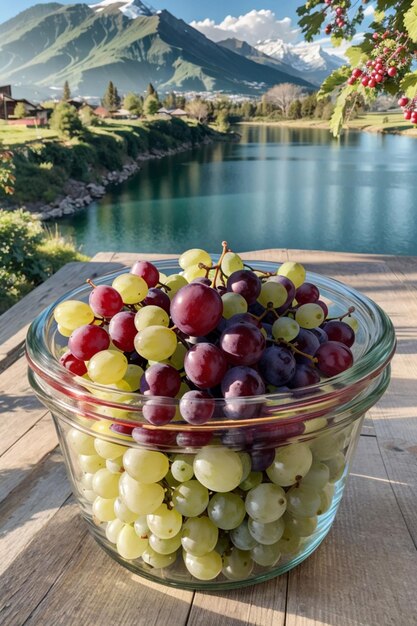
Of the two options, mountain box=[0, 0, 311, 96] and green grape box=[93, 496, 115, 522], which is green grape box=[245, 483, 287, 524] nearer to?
green grape box=[93, 496, 115, 522]

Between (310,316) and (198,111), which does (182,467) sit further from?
(198,111)

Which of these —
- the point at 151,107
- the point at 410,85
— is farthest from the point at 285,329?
the point at 151,107

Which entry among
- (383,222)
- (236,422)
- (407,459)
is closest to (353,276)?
(407,459)

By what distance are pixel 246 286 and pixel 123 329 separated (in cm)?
12

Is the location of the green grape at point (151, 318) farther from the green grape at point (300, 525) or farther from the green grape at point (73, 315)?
the green grape at point (300, 525)

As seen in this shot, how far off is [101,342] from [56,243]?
606 centimetres

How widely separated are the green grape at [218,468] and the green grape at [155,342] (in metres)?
0.08

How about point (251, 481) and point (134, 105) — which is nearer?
point (251, 481)

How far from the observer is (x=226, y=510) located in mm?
418

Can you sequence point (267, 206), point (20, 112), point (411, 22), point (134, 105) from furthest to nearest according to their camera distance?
point (134, 105), point (20, 112), point (267, 206), point (411, 22)

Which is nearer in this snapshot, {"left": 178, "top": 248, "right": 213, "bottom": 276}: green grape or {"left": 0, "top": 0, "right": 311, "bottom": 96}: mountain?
{"left": 178, "top": 248, "right": 213, "bottom": 276}: green grape

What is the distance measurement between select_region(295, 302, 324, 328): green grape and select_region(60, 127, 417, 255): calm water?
7277 millimetres

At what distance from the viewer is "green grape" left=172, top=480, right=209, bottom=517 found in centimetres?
41

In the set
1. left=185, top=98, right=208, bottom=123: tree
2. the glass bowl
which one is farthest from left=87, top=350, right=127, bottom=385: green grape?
left=185, top=98, right=208, bottom=123: tree
